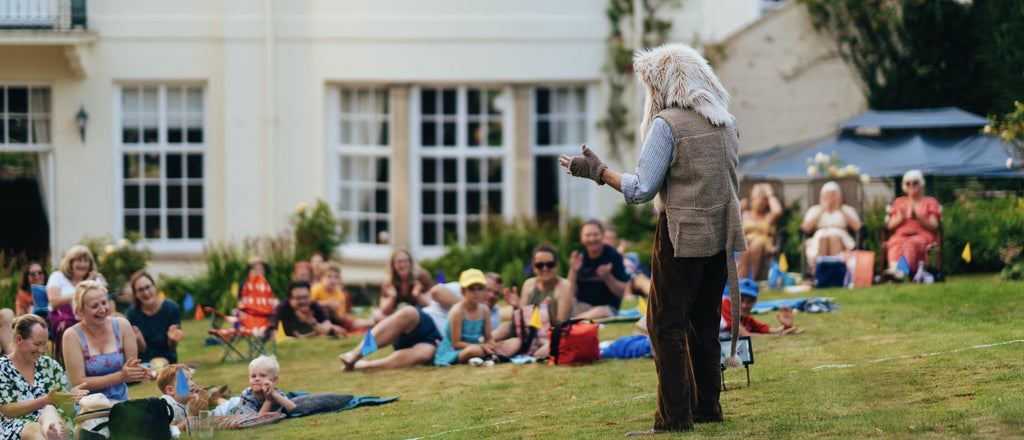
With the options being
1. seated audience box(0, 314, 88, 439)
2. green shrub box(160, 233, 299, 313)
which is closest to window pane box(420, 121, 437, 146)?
green shrub box(160, 233, 299, 313)

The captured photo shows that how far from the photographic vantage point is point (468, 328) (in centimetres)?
1083

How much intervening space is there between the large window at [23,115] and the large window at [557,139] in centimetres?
676

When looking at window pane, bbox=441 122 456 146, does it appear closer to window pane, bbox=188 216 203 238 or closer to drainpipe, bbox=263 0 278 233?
drainpipe, bbox=263 0 278 233

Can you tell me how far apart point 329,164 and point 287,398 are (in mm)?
9604

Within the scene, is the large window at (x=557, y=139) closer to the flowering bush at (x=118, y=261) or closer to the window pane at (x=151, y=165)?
the window pane at (x=151, y=165)

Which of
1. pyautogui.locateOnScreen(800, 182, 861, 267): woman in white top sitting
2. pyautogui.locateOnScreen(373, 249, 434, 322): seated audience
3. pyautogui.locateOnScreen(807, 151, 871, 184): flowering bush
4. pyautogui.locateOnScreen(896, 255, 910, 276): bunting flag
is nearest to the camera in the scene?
pyautogui.locateOnScreen(896, 255, 910, 276): bunting flag

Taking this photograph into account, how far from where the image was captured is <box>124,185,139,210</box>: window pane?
1827 cm

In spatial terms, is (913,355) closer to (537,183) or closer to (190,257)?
(537,183)

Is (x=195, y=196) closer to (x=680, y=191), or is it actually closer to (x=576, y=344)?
(x=576, y=344)

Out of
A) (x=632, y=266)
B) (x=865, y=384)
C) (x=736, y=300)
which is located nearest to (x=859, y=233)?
(x=632, y=266)

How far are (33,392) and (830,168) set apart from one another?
10.5 m

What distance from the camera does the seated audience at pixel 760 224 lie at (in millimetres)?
14953

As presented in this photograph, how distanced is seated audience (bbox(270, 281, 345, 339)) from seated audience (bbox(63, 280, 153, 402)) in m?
4.09

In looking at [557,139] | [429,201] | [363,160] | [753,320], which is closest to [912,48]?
[557,139]
